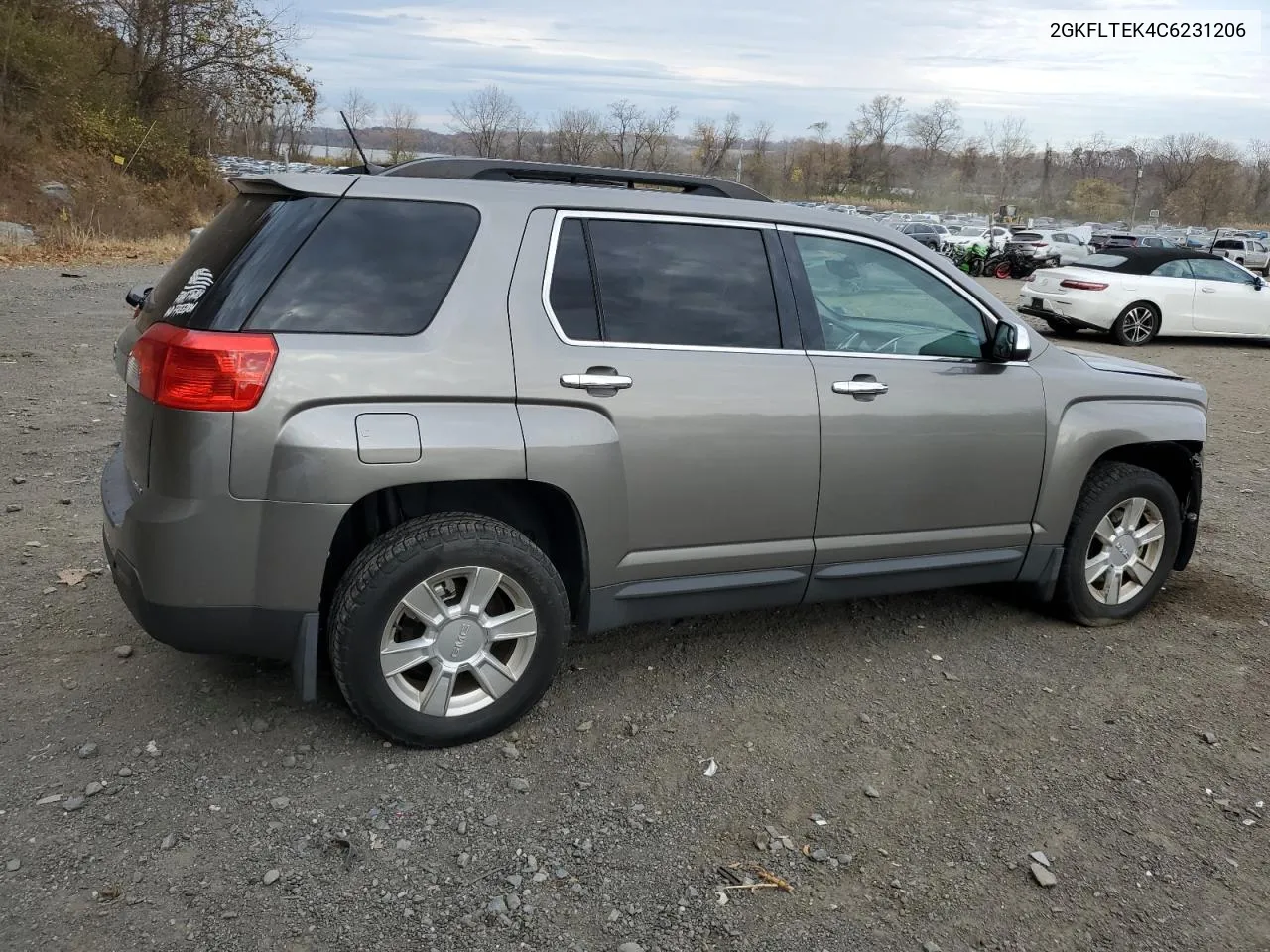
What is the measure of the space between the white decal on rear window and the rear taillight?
0.16 m

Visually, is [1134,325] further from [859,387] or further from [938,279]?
[859,387]

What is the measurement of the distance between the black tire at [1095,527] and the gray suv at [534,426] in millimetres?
189

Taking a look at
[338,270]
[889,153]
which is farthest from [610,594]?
[889,153]

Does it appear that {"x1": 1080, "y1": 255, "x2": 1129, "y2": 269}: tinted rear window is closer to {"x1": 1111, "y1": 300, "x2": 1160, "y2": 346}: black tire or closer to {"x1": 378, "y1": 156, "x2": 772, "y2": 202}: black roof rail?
{"x1": 1111, "y1": 300, "x2": 1160, "y2": 346}: black tire

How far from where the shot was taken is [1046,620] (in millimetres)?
4812

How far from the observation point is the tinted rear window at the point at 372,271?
3162mm

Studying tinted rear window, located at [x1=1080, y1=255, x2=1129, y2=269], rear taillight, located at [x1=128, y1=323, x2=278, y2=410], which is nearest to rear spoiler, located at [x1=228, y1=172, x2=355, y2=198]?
rear taillight, located at [x1=128, y1=323, x2=278, y2=410]

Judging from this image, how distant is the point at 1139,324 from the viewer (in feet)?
54.4

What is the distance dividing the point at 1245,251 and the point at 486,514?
144 feet

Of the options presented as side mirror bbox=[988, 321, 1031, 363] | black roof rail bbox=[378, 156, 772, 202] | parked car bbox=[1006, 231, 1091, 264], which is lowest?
side mirror bbox=[988, 321, 1031, 363]

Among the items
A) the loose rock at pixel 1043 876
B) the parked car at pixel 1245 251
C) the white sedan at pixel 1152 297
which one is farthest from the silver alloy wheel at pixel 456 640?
the parked car at pixel 1245 251

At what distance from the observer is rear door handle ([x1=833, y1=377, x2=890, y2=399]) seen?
3.90m

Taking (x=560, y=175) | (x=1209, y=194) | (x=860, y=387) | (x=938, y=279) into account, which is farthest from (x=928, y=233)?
(x=1209, y=194)

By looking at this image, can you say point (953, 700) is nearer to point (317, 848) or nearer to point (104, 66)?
point (317, 848)
